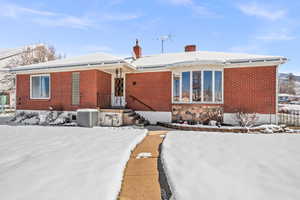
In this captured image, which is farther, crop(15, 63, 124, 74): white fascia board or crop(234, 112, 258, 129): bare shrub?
crop(15, 63, 124, 74): white fascia board

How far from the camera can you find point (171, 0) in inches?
362

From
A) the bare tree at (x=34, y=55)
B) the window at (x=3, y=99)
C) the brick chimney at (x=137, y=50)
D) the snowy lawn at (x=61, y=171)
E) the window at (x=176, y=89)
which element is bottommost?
the snowy lawn at (x=61, y=171)

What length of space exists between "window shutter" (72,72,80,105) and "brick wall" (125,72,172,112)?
3229 millimetres

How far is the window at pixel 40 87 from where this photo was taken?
10.9m

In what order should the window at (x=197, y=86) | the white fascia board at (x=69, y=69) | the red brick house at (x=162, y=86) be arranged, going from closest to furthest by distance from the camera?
1. the red brick house at (x=162, y=86)
2. the window at (x=197, y=86)
3. the white fascia board at (x=69, y=69)

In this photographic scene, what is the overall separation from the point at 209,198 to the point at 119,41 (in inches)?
603

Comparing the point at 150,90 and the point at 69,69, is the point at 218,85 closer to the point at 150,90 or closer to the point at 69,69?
the point at 150,90

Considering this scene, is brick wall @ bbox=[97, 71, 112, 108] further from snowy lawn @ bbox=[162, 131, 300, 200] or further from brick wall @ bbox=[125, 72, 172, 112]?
snowy lawn @ bbox=[162, 131, 300, 200]

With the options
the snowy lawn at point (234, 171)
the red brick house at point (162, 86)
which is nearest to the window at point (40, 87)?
the red brick house at point (162, 86)

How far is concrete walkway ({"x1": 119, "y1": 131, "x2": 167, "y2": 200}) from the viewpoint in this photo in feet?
6.87

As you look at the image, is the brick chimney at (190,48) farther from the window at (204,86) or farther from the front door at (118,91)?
the front door at (118,91)

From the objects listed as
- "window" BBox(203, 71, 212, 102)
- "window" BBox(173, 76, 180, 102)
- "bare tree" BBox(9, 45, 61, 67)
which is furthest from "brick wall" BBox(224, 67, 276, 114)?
"bare tree" BBox(9, 45, 61, 67)

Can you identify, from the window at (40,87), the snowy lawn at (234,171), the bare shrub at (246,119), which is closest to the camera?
the snowy lawn at (234,171)

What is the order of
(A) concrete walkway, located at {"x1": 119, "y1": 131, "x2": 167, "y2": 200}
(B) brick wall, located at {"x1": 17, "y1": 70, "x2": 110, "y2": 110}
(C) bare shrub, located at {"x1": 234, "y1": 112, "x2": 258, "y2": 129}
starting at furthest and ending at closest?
1. (B) brick wall, located at {"x1": 17, "y1": 70, "x2": 110, "y2": 110}
2. (C) bare shrub, located at {"x1": 234, "y1": 112, "x2": 258, "y2": 129}
3. (A) concrete walkway, located at {"x1": 119, "y1": 131, "x2": 167, "y2": 200}
